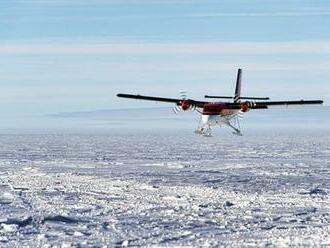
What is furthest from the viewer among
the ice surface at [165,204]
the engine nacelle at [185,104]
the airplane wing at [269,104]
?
the engine nacelle at [185,104]

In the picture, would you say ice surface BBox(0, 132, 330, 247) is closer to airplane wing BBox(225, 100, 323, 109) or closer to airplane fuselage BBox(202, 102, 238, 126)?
airplane fuselage BBox(202, 102, 238, 126)

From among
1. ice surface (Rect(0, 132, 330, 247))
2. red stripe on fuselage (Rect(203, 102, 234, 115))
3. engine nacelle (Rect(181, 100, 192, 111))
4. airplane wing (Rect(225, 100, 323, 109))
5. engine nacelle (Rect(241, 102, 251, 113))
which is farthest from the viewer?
red stripe on fuselage (Rect(203, 102, 234, 115))

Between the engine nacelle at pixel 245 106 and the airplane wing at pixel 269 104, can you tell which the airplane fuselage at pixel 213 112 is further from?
the engine nacelle at pixel 245 106

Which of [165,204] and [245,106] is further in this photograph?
[245,106]

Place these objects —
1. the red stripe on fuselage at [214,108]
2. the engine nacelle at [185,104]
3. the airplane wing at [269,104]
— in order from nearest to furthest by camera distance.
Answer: the airplane wing at [269,104], the engine nacelle at [185,104], the red stripe on fuselage at [214,108]

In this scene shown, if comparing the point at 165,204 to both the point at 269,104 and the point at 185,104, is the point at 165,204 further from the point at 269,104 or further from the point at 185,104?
the point at 269,104

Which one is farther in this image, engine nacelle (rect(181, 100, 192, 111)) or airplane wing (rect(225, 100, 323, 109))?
engine nacelle (rect(181, 100, 192, 111))

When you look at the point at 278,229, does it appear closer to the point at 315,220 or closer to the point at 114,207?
the point at 315,220

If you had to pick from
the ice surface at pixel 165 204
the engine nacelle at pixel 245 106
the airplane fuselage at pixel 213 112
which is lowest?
the ice surface at pixel 165 204

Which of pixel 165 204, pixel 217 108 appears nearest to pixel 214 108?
pixel 217 108
